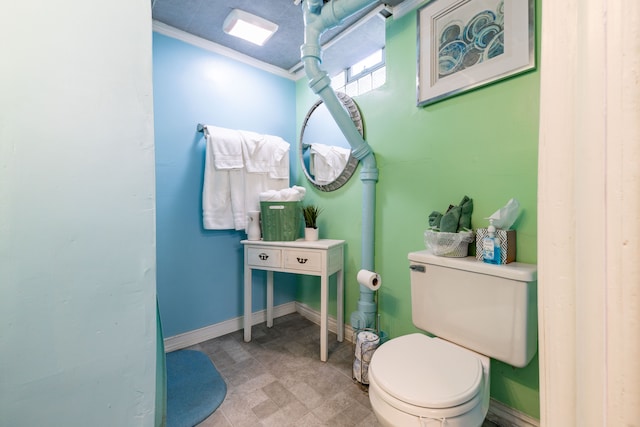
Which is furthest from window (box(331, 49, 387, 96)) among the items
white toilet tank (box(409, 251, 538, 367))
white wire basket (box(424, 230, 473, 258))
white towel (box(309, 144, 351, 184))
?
white toilet tank (box(409, 251, 538, 367))

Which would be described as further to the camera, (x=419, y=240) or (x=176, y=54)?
(x=176, y=54)

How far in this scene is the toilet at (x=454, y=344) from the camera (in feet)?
2.73

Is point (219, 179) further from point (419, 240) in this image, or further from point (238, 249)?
point (419, 240)

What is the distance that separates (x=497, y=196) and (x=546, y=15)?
1.10m

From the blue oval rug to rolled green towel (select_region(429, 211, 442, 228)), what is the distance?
1.41 meters

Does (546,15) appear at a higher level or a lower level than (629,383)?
higher

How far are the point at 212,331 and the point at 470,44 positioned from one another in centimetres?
241

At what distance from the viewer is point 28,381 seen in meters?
0.60

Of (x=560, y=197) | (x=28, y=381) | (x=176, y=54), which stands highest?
(x=176, y=54)

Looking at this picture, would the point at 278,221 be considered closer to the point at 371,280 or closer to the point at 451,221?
the point at 371,280

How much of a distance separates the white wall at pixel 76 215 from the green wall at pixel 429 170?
1295 millimetres

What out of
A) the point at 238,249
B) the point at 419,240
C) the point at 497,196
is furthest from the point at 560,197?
the point at 238,249

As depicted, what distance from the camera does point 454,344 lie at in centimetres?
116

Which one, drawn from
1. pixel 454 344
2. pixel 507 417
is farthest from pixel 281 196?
pixel 507 417
